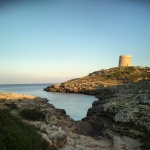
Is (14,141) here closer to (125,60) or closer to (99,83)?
(99,83)

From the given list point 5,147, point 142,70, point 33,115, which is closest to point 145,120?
point 33,115

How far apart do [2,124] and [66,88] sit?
94.7m

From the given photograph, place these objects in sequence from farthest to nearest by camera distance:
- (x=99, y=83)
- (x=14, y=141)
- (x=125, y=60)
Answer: (x=125, y=60), (x=99, y=83), (x=14, y=141)

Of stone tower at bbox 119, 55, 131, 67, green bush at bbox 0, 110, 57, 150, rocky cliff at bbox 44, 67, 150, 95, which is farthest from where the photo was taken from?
stone tower at bbox 119, 55, 131, 67

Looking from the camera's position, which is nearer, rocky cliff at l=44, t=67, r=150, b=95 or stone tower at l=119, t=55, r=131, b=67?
rocky cliff at l=44, t=67, r=150, b=95

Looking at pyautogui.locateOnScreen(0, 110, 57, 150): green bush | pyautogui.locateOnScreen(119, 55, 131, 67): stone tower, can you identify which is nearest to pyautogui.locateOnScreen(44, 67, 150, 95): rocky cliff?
pyautogui.locateOnScreen(119, 55, 131, 67): stone tower

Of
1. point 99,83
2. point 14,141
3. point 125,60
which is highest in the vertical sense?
point 125,60

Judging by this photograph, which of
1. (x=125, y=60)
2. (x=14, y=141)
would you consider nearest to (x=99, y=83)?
(x=125, y=60)

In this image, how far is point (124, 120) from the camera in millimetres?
25609

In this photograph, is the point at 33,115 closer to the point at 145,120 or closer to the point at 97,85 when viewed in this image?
the point at 145,120

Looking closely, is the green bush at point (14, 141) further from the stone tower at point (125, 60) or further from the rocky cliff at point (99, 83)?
the stone tower at point (125, 60)

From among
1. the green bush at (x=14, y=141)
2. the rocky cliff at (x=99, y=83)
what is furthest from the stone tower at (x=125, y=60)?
the green bush at (x=14, y=141)

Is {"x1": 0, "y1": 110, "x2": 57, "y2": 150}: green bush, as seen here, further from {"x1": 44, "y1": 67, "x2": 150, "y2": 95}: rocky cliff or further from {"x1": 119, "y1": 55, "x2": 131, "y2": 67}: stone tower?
{"x1": 119, "y1": 55, "x2": 131, "y2": 67}: stone tower

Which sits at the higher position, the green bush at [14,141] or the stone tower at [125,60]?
the stone tower at [125,60]
